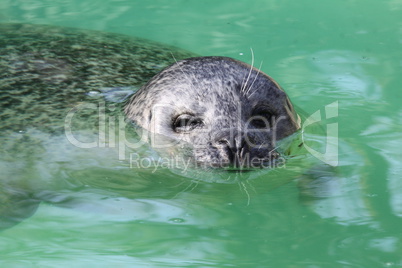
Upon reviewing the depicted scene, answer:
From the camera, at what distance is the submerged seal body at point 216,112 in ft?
14.5

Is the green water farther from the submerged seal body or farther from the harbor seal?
the submerged seal body

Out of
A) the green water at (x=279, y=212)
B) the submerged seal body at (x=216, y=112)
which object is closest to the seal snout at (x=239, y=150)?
the submerged seal body at (x=216, y=112)

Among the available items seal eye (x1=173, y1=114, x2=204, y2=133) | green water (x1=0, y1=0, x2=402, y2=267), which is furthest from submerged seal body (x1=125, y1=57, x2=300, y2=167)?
green water (x1=0, y1=0, x2=402, y2=267)

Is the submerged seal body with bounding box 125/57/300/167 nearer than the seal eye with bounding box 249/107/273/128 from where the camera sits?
Yes

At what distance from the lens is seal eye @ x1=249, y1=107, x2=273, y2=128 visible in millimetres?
4710

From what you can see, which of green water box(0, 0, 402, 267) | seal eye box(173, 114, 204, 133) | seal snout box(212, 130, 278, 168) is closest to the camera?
green water box(0, 0, 402, 267)

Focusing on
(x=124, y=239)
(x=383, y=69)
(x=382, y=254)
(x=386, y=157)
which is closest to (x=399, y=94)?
(x=383, y=69)

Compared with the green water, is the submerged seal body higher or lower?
higher

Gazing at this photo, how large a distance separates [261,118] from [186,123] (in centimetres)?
52

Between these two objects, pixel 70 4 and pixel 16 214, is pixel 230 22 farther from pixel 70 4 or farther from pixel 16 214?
pixel 16 214

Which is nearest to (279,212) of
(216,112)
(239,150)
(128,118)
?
(239,150)

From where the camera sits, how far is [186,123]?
4.70m

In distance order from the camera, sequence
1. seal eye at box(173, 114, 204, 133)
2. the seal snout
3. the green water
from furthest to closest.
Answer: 1. seal eye at box(173, 114, 204, 133)
2. the seal snout
3. the green water

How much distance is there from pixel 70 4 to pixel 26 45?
7.24 ft
